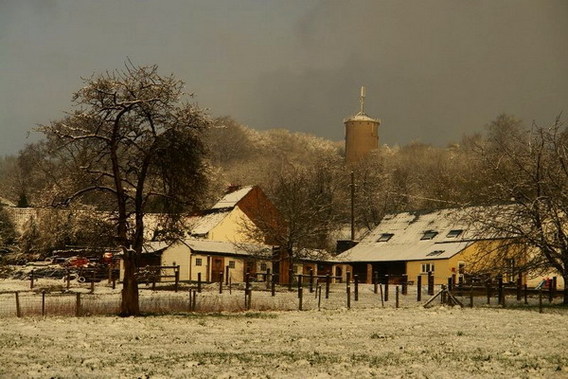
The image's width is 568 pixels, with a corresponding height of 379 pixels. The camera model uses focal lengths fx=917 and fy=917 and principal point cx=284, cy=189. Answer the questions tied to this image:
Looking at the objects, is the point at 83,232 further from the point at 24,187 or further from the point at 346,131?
the point at 346,131

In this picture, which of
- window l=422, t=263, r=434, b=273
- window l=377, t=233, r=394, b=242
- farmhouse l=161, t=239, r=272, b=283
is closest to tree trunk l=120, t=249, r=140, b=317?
farmhouse l=161, t=239, r=272, b=283

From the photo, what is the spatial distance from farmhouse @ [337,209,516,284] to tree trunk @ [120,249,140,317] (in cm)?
3556

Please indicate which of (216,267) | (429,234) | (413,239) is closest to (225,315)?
(216,267)

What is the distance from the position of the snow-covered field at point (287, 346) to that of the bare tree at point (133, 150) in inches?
154

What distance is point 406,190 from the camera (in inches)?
5044

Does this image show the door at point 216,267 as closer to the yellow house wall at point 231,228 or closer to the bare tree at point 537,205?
the yellow house wall at point 231,228

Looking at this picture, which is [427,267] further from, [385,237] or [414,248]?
[385,237]

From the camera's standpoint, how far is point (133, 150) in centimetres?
3747

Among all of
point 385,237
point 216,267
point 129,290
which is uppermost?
point 385,237

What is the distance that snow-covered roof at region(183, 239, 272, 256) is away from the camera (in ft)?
239

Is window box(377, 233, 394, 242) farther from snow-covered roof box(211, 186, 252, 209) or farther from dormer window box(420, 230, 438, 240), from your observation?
snow-covered roof box(211, 186, 252, 209)

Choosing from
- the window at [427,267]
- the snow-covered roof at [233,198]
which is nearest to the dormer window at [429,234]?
the window at [427,267]

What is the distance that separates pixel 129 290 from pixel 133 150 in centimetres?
575

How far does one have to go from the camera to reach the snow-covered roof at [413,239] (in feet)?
239
